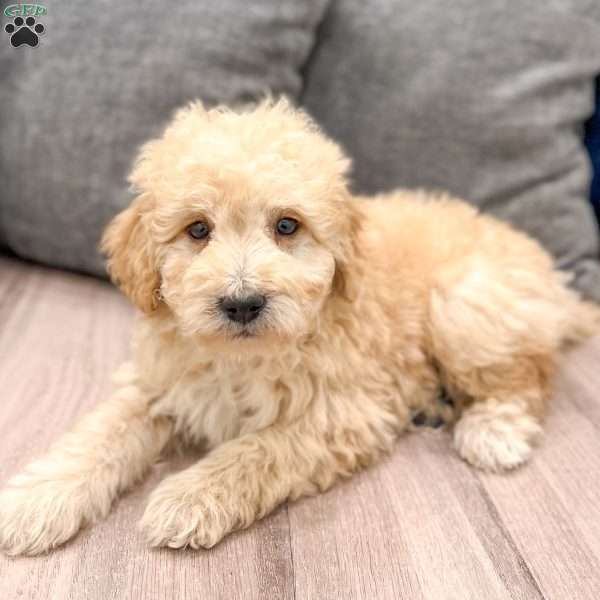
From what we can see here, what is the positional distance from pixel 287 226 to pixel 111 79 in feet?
3.41

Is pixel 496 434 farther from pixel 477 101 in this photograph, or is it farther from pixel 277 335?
pixel 477 101

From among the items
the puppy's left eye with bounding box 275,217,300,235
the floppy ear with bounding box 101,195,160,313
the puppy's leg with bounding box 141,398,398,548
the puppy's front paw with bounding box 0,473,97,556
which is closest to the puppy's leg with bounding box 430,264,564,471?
the puppy's leg with bounding box 141,398,398,548

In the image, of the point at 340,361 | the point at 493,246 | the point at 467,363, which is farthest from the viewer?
the point at 493,246

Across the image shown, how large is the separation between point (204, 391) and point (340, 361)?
33 centimetres

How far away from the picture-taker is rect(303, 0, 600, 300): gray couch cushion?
83.0 inches

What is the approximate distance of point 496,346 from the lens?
5.48 ft

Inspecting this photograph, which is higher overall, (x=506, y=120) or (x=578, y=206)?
(x=506, y=120)

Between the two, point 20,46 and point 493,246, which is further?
point 20,46

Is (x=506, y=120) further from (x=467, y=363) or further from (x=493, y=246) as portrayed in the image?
(x=467, y=363)

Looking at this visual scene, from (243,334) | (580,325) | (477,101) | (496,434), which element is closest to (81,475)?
(243,334)

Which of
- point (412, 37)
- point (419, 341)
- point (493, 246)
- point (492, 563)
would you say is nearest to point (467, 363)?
point (419, 341)

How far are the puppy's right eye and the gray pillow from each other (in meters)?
0.86

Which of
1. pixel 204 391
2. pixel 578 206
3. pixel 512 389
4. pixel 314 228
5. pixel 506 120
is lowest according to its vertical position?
pixel 204 391

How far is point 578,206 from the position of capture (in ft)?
7.26
